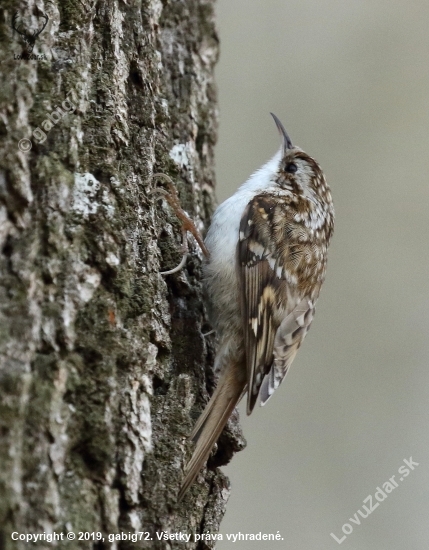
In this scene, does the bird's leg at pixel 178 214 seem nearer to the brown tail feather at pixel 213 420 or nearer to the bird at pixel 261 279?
the bird at pixel 261 279

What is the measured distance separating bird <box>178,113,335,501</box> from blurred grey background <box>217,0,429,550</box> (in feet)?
4.70

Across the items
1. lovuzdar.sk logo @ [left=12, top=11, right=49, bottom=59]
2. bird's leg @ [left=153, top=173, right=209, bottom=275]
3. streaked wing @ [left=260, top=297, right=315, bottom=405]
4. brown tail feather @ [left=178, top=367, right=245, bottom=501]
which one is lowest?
brown tail feather @ [left=178, top=367, right=245, bottom=501]

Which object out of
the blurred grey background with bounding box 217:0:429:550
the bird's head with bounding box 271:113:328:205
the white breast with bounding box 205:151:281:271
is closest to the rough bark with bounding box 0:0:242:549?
the white breast with bounding box 205:151:281:271

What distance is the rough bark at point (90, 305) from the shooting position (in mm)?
1543

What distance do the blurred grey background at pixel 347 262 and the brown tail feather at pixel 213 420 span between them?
1809 mm

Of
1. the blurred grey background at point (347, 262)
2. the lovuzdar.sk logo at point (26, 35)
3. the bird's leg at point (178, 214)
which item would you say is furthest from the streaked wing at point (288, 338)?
the blurred grey background at point (347, 262)

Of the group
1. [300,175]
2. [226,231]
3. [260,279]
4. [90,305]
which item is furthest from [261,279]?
[90,305]

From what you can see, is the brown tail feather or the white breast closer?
the brown tail feather

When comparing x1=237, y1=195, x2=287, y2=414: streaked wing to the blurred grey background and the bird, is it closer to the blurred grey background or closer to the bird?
the bird

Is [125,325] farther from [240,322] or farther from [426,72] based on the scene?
[426,72]

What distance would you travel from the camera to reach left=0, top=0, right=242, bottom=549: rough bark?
5.06ft

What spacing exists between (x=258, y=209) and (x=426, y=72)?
112 inches

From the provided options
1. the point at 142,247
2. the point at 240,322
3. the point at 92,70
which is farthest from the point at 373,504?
the point at 92,70

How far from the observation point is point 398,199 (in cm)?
457
